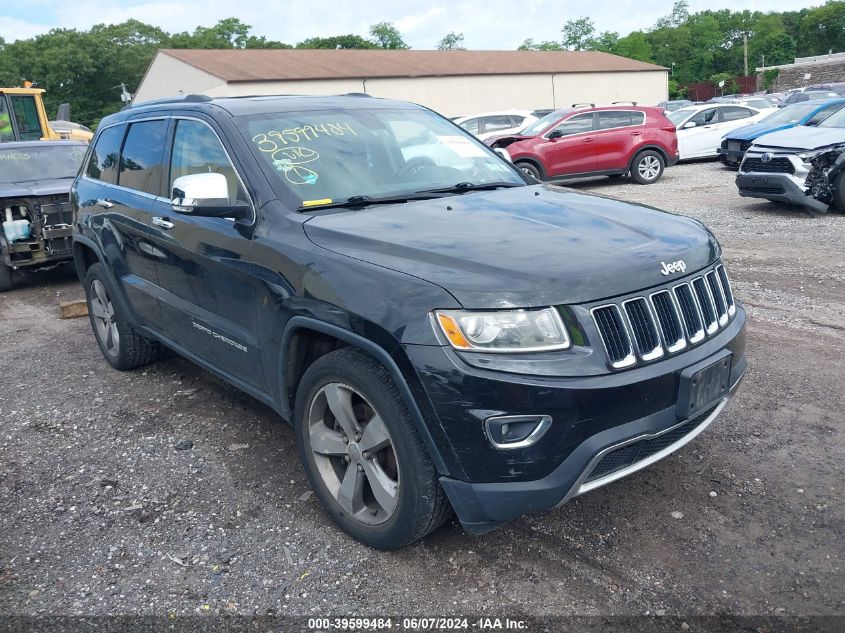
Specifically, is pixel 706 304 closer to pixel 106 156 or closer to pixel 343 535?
pixel 343 535

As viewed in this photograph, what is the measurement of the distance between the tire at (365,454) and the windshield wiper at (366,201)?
782 millimetres

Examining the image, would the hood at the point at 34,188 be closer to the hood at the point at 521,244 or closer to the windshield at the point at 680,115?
the hood at the point at 521,244

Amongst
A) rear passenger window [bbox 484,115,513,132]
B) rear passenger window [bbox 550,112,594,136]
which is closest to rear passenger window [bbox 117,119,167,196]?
rear passenger window [bbox 550,112,594,136]

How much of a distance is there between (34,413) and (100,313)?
3.23ft

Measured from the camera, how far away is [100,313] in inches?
222

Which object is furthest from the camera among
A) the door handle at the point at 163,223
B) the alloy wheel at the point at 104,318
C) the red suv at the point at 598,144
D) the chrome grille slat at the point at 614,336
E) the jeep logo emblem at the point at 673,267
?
the red suv at the point at 598,144

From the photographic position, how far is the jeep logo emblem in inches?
113

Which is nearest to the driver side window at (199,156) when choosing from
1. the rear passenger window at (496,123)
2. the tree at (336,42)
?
the rear passenger window at (496,123)

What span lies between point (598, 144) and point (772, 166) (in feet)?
17.2

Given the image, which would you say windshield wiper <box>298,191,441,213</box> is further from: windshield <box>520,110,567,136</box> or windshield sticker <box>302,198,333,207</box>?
windshield <box>520,110,567,136</box>

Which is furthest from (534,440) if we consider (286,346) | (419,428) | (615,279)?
(286,346)

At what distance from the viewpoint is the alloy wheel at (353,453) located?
2.94 metres

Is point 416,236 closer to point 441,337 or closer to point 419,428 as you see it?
point 441,337

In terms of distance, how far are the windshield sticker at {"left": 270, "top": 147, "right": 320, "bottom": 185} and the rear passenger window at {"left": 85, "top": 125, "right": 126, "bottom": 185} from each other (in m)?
1.91
